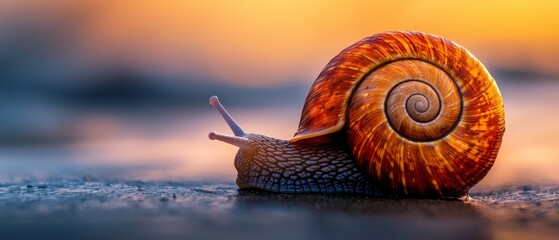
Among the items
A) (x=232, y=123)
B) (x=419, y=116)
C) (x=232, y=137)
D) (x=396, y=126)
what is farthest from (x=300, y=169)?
(x=419, y=116)

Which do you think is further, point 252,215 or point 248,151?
point 248,151

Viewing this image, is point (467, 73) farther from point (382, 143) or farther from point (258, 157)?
Answer: point (258, 157)

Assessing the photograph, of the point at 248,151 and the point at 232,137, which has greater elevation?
the point at 232,137

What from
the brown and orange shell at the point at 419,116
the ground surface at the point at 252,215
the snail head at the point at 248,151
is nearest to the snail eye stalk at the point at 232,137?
the snail head at the point at 248,151

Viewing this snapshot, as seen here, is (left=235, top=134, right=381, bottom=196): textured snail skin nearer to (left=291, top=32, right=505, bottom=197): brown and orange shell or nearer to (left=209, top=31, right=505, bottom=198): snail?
(left=209, top=31, right=505, bottom=198): snail

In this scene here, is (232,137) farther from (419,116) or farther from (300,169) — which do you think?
(419,116)

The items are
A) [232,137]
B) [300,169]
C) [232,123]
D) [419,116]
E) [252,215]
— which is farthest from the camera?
[232,123]

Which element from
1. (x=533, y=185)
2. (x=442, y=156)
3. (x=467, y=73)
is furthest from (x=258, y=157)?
(x=533, y=185)

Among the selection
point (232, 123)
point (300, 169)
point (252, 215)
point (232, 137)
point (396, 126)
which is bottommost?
point (252, 215)
